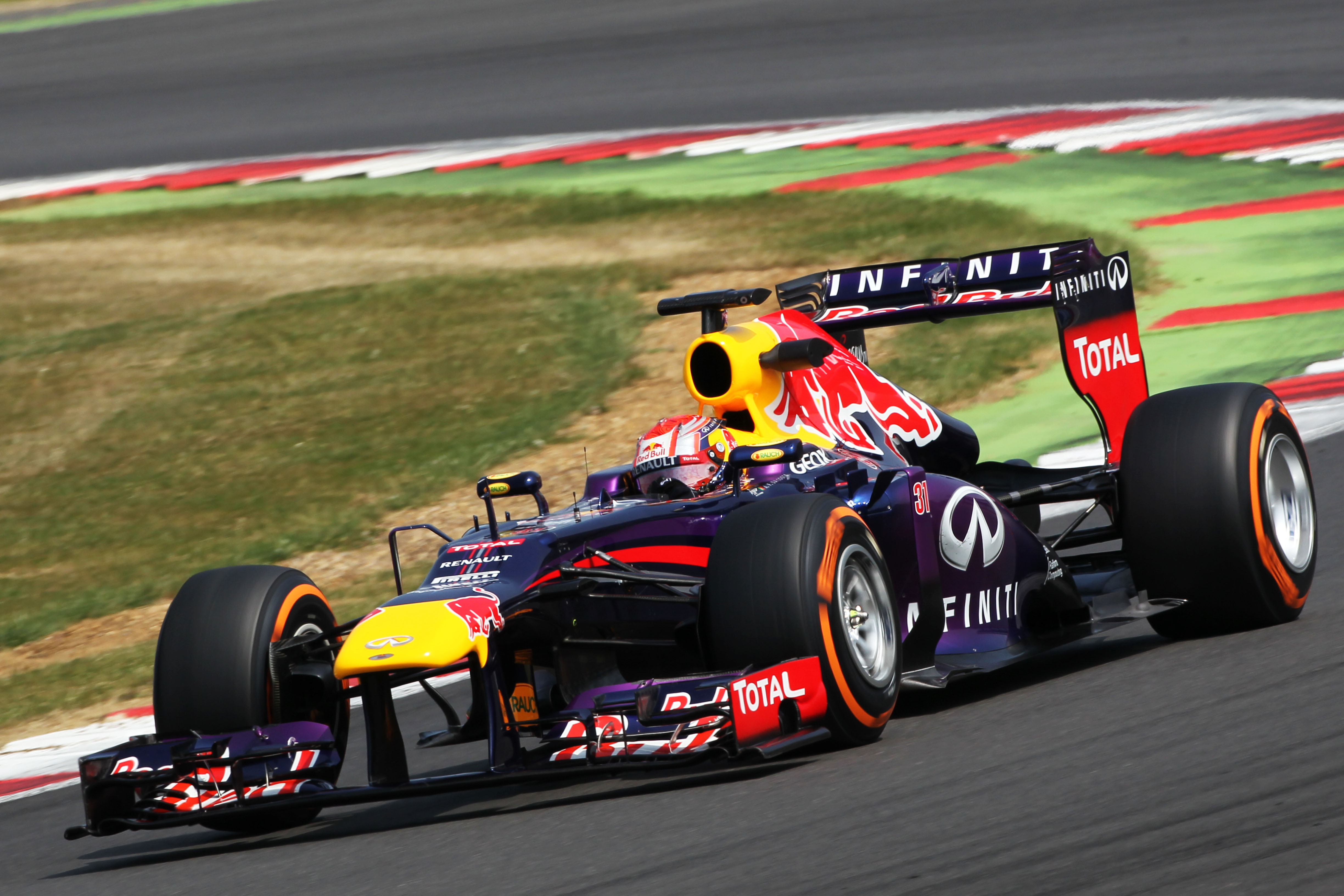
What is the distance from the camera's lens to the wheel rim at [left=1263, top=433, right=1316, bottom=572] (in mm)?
7719

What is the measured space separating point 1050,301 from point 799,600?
2.73 meters

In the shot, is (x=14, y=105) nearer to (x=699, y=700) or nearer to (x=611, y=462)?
(x=611, y=462)

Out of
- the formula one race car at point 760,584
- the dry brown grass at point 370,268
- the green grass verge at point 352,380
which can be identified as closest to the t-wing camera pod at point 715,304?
the formula one race car at point 760,584

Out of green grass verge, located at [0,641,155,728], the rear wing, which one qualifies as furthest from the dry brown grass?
the rear wing

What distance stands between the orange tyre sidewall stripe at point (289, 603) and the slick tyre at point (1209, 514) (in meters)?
3.19

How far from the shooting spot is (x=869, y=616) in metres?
6.52

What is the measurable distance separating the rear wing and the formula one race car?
0.05 feet

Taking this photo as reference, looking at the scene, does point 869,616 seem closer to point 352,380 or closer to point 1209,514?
point 1209,514

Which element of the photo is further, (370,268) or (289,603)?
(370,268)

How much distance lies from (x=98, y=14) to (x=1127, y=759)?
33.4 m

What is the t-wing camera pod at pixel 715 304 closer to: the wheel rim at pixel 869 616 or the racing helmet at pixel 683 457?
the racing helmet at pixel 683 457

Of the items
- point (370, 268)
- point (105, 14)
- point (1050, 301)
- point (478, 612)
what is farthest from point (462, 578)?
point (105, 14)

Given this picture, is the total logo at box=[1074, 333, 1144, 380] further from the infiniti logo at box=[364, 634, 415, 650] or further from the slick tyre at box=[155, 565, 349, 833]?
the infiniti logo at box=[364, 634, 415, 650]

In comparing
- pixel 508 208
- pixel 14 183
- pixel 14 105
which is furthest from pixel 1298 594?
pixel 14 105
